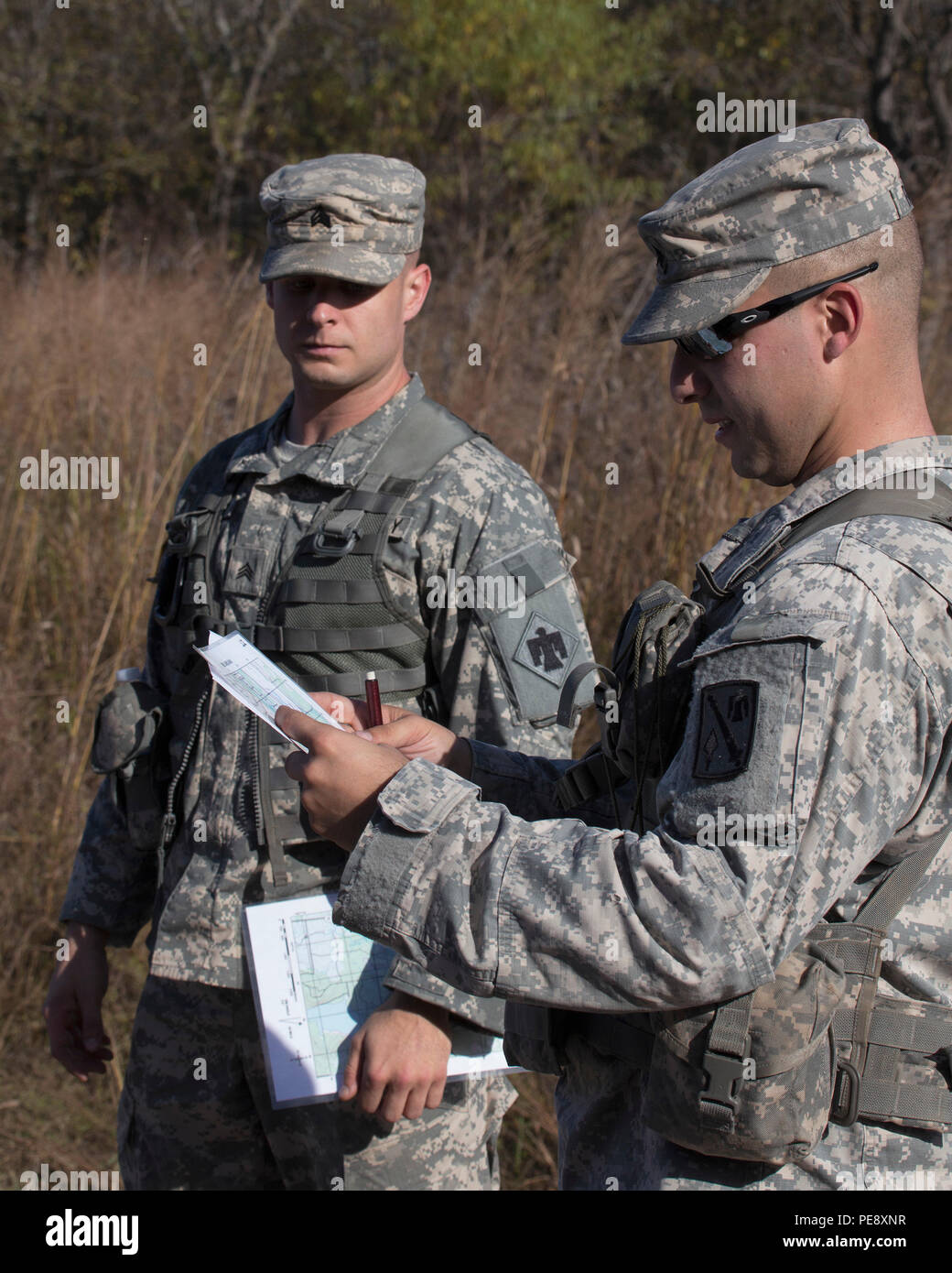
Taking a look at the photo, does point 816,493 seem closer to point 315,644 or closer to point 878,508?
point 878,508

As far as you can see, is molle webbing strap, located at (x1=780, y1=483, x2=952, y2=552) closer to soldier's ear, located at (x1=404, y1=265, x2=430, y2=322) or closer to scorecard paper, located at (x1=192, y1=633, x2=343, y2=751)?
scorecard paper, located at (x1=192, y1=633, x2=343, y2=751)

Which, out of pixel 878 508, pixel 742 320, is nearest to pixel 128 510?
pixel 742 320

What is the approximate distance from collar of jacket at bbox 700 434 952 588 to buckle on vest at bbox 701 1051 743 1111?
1.71 feet

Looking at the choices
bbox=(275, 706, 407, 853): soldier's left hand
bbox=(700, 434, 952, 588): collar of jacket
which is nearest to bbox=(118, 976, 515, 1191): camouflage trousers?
bbox=(275, 706, 407, 853): soldier's left hand

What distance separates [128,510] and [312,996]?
242 centimetres

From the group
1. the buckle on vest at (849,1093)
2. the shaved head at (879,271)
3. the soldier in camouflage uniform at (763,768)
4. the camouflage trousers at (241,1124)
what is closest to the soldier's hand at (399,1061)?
the camouflage trousers at (241,1124)

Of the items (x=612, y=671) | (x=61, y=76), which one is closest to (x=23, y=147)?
(x=61, y=76)

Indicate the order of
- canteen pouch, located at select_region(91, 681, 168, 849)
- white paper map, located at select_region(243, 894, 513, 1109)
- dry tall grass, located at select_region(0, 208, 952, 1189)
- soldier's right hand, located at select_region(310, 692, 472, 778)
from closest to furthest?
soldier's right hand, located at select_region(310, 692, 472, 778) < white paper map, located at select_region(243, 894, 513, 1109) < canteen pouch, located at select_region(91, 681, 168, 849) < dry tall grass, located at select_region(0, 208, 952, 1189)

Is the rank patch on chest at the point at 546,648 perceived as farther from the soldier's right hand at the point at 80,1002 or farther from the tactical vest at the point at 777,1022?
the soldier's right hand at the point at 80,1002

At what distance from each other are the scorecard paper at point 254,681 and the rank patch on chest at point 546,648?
2.15 ft

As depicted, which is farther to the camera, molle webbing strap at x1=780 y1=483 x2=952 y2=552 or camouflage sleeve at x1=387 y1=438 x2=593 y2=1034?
camouflage sleeve at x1=387 y1=438 x2=593 y2=1034

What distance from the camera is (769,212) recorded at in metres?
1.30

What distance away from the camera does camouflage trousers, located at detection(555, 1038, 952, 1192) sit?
4.27 feet

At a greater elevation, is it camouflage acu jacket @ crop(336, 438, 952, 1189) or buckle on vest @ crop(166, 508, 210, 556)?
buckle on vest @ crop(166, 508, 210, 556)
